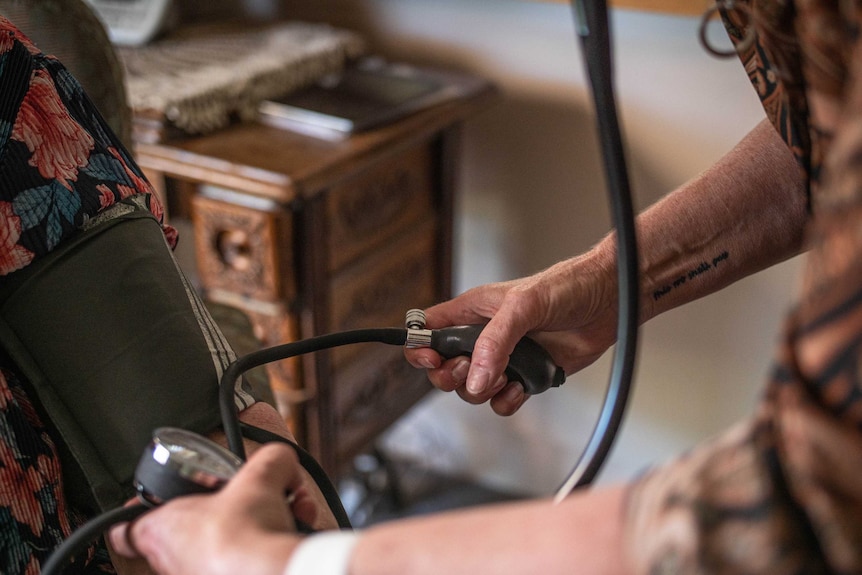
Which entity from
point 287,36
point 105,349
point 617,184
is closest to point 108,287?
point 105,349

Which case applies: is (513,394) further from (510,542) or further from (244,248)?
(244,248)

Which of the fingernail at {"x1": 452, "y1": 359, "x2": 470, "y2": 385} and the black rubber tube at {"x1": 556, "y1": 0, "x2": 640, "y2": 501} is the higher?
the black rubber tube at {"x1": 556, "y1": 0, "x2": 640, "y2": 501}

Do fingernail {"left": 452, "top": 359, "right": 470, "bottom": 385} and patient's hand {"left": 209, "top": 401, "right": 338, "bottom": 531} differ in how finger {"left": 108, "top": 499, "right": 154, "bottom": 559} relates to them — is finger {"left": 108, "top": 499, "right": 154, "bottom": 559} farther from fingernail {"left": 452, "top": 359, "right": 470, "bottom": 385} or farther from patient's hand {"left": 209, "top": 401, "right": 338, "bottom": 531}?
fingernail {"left": 452, "top": 359, "right": 470, "bottom": 385}

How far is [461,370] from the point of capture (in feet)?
2.40

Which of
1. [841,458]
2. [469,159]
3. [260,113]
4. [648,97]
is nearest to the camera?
[841,458]

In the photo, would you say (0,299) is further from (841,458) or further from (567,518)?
(841,458)

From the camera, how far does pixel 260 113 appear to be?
1372mm

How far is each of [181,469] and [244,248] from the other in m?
0.78

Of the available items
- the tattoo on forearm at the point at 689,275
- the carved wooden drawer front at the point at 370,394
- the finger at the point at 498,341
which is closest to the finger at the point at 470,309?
the finger at the point at 498,341

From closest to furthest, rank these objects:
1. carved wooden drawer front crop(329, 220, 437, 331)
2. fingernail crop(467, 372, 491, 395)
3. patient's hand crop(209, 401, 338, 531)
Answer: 1. patient's hand crop(209, 401, 338, 531)
2. fingernail crop(467, 372, 491, 395)
3. carved wooden drawer front crop(329, 220, 437, 331)

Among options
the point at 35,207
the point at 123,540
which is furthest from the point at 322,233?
the point at 123,540

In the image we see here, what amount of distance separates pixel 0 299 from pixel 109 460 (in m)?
0.14

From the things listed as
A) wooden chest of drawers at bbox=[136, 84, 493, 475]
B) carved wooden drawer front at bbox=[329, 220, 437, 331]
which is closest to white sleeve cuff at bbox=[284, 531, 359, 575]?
wooden chest of drawers at bbox=[136, 84, 493, 475]

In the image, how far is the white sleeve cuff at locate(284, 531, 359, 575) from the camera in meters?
0.41
